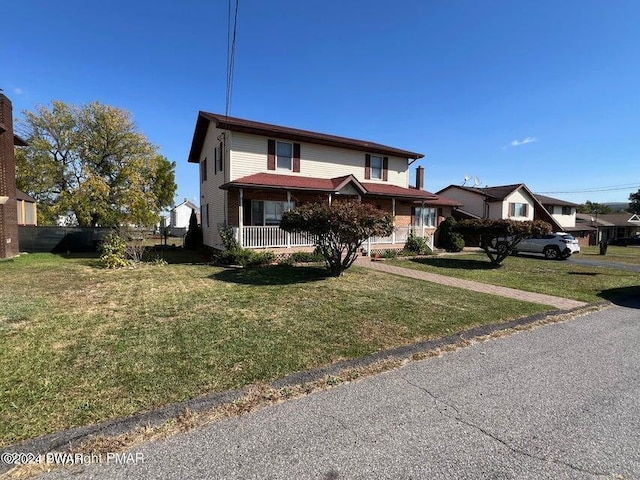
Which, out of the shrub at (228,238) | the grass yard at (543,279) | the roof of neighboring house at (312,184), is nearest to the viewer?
the grass yard at (543,279)

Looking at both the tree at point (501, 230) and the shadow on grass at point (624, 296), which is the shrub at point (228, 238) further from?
the shadow on grass at point (624, 296)

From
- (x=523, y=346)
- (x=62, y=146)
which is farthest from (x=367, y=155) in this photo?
(x=62, y=146)

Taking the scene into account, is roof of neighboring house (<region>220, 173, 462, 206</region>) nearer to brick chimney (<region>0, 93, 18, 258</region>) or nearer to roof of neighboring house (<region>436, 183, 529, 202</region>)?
brick chimney (<region>0, 93, 18, 258</region>)

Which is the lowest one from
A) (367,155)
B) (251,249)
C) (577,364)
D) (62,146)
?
(577,364)

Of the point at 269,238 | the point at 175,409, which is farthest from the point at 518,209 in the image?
the point at 175,409

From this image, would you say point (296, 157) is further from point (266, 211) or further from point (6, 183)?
point (6, 183)

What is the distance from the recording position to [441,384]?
3656 mm

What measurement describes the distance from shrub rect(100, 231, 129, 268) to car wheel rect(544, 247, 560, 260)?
75.3ft

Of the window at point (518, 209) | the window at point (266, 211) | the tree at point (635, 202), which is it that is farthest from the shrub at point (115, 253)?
the tree at point (635, 202)

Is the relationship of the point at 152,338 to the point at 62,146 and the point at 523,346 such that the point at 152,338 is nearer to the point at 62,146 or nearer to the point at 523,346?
the point at 523,346

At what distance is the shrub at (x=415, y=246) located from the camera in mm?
17455

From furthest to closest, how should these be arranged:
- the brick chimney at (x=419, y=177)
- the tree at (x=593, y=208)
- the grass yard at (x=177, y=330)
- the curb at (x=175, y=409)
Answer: the tree at (x=593, y=208) → the brick chimney at (x=419, y=177) → the grass yard at (x=177, y=330) → the curb at (x=175, y=409)

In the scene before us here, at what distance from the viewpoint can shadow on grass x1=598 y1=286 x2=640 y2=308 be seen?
27.1 ft

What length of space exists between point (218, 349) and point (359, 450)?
2.51 m
